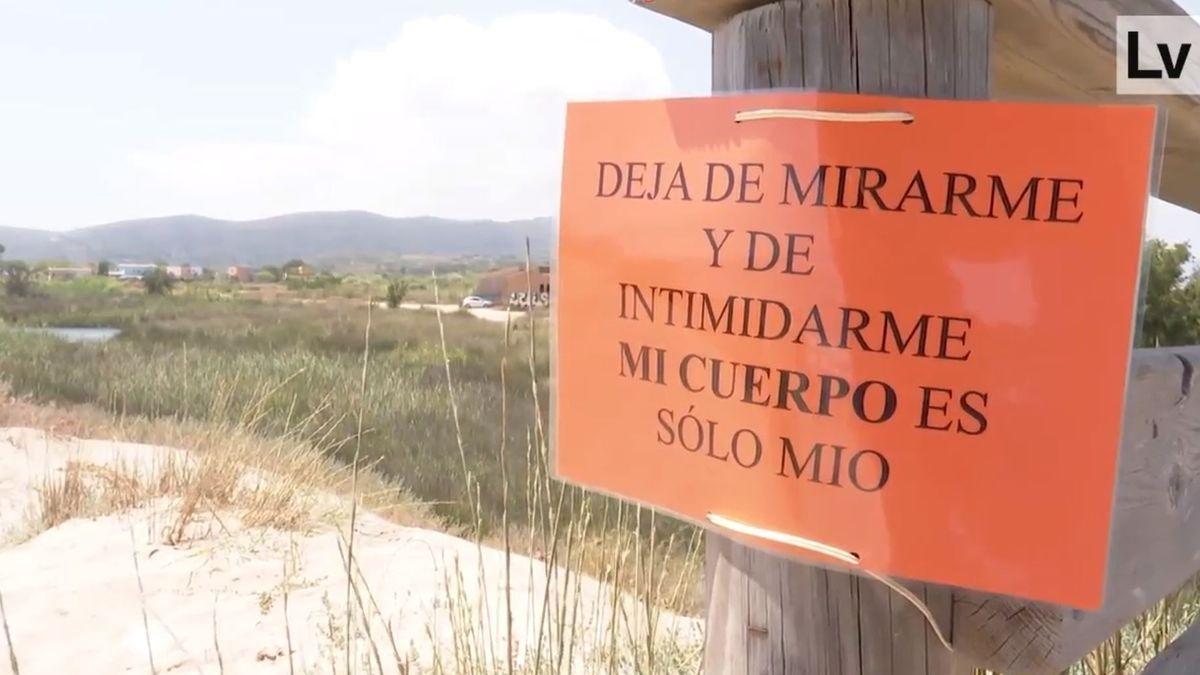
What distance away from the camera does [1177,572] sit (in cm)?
111

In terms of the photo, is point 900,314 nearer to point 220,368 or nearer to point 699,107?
point 699,107

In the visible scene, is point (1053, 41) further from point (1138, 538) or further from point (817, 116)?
point (1138, 538)

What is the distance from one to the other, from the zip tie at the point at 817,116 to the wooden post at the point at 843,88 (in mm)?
67

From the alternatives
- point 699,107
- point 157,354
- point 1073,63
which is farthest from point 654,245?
point 157,354

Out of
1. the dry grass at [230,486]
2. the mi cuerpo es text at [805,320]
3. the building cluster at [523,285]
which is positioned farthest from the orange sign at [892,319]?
the dry grass at [230,486]

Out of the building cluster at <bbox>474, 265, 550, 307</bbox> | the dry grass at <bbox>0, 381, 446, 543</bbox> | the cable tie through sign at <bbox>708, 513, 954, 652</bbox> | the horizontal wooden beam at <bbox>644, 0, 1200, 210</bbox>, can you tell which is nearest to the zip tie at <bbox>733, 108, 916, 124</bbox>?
the horizontal wooden beam at <bbox>644, 0, 1200, 210</bbox>

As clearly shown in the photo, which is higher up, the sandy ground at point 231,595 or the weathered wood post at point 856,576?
the weathered wood post at point 856,576

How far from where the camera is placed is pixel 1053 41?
89cm

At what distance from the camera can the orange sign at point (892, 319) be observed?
2.05ft

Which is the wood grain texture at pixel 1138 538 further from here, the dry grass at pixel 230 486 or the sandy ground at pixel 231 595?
the dry grass at pixel 230 486

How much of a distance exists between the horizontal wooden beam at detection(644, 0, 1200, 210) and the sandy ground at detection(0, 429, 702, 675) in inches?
61.9

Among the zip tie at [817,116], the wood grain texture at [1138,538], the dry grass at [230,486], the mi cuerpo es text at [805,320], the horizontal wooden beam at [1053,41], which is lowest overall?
the dry grass at [230,486]

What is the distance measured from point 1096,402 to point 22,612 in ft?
13.7

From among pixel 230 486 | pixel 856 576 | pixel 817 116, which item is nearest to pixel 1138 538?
pixel 856 576
